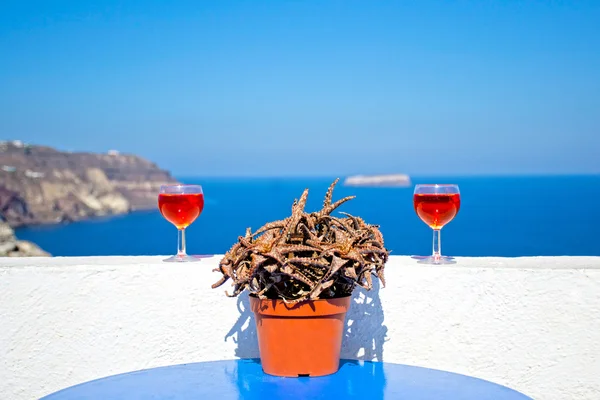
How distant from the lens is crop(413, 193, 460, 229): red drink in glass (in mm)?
2320

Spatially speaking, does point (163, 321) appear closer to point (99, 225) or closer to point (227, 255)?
point (227, 255)

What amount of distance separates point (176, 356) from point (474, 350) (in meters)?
1.13

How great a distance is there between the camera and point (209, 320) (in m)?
2.60

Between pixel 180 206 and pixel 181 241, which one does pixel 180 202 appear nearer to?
pixel 180 206

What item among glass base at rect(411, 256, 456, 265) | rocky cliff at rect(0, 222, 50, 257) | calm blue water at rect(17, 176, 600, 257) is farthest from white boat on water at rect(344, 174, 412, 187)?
glass base at rect(411, 256, 456, 265)

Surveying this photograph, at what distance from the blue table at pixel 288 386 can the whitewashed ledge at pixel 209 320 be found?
2.02 ft

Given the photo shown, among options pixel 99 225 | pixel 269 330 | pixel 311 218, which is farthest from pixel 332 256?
pixel 99 225

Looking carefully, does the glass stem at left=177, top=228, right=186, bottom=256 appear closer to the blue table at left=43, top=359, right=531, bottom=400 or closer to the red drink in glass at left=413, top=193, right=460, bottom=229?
the blue table at left=43, top=359, right=531, bottom=400

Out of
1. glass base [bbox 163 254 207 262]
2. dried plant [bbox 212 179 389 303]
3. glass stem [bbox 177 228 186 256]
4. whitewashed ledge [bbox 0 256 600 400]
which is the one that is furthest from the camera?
glass base [bbox 163 254 207 262]

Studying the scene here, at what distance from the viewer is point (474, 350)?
8.11ft

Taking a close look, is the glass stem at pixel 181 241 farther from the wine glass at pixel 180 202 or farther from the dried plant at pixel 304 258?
the dried plant at pixel 304 258

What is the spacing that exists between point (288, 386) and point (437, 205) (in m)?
0.92

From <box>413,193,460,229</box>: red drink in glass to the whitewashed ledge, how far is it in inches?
9.5

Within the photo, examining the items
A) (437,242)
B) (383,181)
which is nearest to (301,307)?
(437,242)
